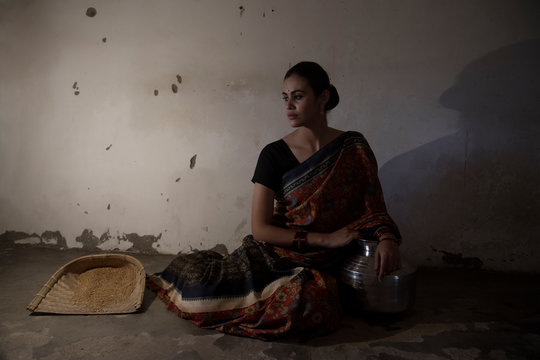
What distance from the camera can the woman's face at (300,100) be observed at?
6.07 feet

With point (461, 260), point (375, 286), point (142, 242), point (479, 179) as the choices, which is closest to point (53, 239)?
point (142, 242)

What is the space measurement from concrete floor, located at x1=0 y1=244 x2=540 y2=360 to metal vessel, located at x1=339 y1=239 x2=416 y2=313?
0.11 m

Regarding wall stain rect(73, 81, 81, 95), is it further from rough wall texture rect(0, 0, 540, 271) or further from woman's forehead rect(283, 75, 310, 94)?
woman's forehead rect(283, 75, 310, 94)

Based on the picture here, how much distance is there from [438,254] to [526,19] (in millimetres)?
1806

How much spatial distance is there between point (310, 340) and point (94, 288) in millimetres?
1262

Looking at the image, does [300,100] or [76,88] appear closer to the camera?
[300,100]

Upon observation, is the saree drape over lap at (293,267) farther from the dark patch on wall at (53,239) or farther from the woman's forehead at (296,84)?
the dark patch on wall at (53,239)

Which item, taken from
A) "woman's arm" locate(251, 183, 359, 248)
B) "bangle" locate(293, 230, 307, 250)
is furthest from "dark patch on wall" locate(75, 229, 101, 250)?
"bangle" locate(293, 230, 307, 250)

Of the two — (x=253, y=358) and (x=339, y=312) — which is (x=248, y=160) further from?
(x=253, y=358)

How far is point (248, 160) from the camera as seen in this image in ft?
9.16

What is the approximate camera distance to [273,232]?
185 cm

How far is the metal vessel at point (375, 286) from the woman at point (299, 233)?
56 millimetres

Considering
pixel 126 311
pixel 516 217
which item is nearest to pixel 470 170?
pixel 516 217

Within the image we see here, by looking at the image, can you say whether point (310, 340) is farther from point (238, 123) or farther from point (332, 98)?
point (238, 123)
